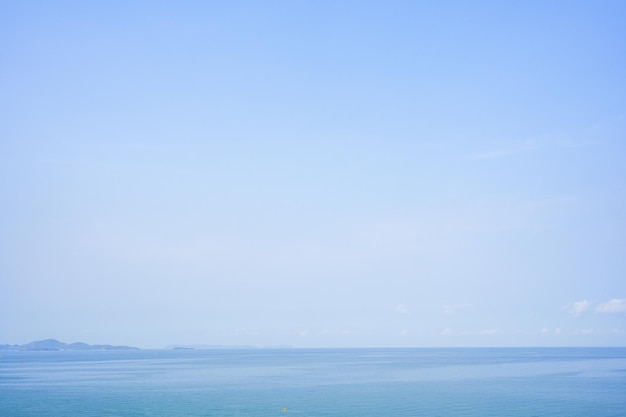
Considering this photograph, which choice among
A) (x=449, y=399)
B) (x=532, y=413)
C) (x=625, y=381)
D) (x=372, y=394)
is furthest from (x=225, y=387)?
(x=625, y=381)

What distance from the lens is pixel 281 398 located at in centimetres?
7156

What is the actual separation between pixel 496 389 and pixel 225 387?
127 ft

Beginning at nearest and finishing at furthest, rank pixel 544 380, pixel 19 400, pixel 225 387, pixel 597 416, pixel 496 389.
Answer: pixel 597 416, pixel 19 400, pixel 496 389, pixel 225 387, pixel 544 380

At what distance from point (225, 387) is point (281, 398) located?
63.7 feet

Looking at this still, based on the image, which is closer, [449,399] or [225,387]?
[449,399]

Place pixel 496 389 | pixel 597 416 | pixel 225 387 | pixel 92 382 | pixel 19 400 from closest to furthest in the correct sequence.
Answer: pixel 597 416 < pixel 19 400 < pixel 496 389 < pixel 225 387 < pixel 92 382

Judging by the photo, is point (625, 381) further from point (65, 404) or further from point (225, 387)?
point (65, 404)

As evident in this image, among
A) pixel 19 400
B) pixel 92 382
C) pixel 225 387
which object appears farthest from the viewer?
pixel 92 382

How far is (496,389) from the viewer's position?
260 feet

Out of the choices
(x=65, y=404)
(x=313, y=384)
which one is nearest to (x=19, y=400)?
(x=65, y=404)

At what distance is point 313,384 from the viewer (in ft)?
306

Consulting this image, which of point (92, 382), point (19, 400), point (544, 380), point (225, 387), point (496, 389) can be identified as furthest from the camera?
point (92, 382)

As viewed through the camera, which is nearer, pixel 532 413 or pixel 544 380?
pixel 532 413

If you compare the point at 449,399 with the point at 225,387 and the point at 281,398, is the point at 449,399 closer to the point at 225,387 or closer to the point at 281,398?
the point at 281,398
